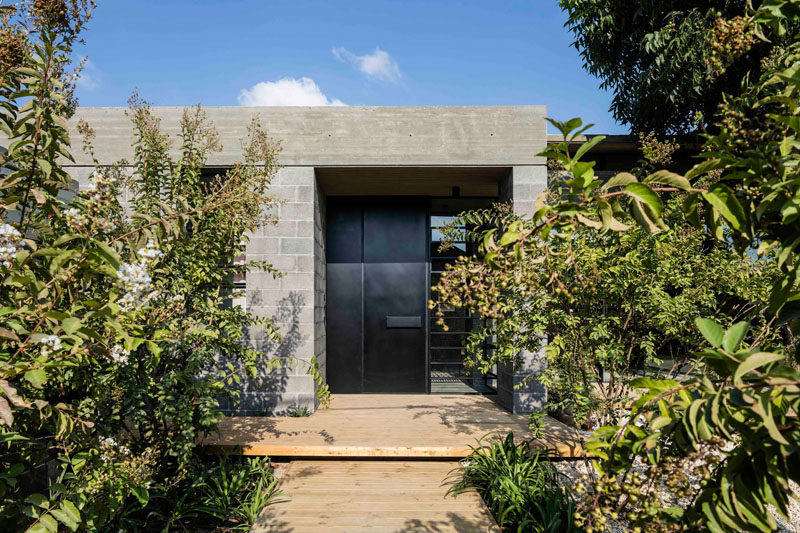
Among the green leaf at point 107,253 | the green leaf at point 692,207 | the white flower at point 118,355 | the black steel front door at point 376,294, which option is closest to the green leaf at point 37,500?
the white flower at point 118,355

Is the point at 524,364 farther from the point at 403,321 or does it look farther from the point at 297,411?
the point at 297,411

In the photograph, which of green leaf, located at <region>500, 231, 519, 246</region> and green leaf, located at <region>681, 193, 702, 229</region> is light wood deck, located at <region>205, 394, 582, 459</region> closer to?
green leaf, located at <region>681, 193, 702, 229</region>

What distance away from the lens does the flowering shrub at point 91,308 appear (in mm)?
1194

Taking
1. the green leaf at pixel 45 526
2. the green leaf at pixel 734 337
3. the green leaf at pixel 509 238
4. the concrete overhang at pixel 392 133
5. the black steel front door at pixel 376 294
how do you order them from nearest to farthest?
the green leaf at pixel 734 337, the green leaf at pixel 509 238, the green leaf at pixel 45 526, the concrete overhang at pixel 392 133, the black steel front door at pixel 376 294

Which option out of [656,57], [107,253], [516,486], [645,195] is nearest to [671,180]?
[645,195]

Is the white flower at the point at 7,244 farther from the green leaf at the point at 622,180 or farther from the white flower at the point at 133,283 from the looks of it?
the green leaf at the point at 622,180

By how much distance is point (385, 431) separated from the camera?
421cm

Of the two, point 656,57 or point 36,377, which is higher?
point 656,57

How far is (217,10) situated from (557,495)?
8999 mm

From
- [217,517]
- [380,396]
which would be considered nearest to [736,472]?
[217,517]

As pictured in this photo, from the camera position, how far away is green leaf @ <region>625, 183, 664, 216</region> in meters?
0.75

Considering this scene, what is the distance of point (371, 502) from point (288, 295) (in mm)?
2456

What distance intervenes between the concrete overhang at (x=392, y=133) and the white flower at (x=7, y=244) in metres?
3.85

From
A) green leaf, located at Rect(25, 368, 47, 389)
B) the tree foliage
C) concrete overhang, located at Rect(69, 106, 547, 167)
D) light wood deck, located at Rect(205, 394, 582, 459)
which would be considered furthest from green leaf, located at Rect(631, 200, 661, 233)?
concrete overhang, located at Rect(69, 106, 547, 167)
